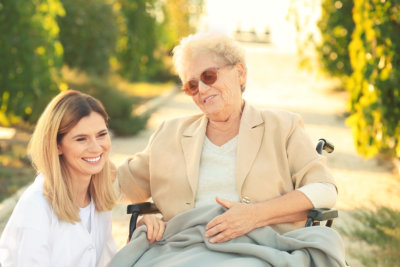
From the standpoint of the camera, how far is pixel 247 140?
310 cm

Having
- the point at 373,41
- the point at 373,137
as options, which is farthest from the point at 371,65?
the point at 373,137

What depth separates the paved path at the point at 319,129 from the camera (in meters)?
6.07

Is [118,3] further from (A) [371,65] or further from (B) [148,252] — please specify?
(B) [148,252]

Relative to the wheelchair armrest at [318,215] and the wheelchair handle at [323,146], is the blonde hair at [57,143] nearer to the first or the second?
the wheelchair armrest at [318,215]

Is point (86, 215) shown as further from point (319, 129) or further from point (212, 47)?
point (319, 129)

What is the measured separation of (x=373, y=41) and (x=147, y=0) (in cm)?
971

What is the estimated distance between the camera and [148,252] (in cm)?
288

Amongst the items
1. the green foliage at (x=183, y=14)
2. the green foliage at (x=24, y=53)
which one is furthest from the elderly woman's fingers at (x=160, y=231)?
the green foliage at (x=183, y=14)

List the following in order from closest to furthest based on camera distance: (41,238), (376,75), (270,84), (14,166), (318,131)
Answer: (41,238)
(376,75)
(14,166)
(318,131)
(270,84)

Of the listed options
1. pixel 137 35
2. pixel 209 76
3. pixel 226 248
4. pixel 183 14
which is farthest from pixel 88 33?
pixel 226 248

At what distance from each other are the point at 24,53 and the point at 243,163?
5186 millimetres

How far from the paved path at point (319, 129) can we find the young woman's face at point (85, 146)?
110 cm

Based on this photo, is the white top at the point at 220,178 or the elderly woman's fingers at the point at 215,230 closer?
the elderly woman's fingers at the point at 215,230

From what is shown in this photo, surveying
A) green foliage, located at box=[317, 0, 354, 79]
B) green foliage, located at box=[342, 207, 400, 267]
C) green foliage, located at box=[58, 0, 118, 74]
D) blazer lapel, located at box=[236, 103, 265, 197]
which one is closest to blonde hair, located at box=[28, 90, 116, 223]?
blazer lapel, located at box=[236, 103, 265, 197]
